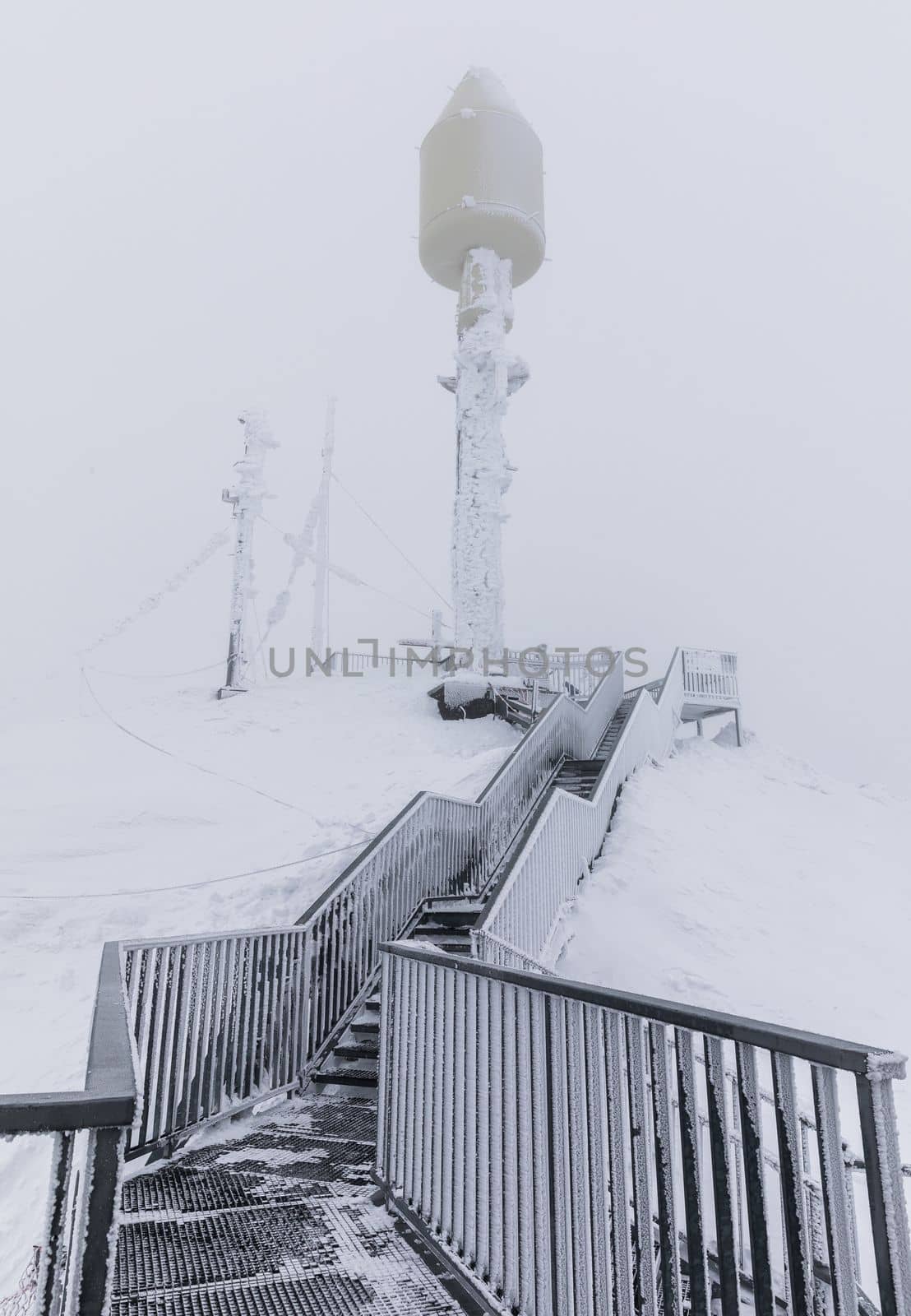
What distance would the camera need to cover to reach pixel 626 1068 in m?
2.63

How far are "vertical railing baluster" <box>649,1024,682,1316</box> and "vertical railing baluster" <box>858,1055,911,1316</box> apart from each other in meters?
0.72

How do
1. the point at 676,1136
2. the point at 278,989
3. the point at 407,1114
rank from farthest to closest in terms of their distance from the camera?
the point at 278,989
the point at 407,1114
the point at 676,1136

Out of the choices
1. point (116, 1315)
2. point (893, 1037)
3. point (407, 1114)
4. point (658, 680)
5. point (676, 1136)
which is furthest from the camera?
point (658, 680)

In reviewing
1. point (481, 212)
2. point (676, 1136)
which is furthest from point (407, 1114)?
point (481, 212)

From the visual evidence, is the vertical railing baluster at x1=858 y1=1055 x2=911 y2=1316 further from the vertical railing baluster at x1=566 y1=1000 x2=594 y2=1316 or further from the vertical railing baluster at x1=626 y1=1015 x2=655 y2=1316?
the vertical railing baluster at x1=566 y1=1000 x2=594 y2=1316

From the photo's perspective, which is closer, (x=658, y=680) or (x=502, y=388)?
(x=658, y=680)

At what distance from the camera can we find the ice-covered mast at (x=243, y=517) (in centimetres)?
2442

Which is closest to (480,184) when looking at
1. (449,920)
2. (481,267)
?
(481,267)

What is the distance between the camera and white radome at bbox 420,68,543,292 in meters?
27.7

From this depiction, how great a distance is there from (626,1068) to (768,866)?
10882 millimetres

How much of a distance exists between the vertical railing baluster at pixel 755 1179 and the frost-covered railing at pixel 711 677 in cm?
1941

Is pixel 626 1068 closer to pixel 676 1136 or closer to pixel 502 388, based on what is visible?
pixel 676 1136

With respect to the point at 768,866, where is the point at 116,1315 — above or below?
below

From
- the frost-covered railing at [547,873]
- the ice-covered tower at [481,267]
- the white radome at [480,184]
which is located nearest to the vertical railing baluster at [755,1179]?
the frost-covered railing at [547,873]
